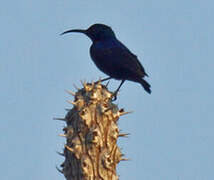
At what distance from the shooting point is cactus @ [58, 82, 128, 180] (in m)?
4.77

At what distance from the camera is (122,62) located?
8.05 meters

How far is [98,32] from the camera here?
883cm

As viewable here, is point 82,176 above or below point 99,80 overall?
below

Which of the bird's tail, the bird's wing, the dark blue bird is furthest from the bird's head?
the bird's tail

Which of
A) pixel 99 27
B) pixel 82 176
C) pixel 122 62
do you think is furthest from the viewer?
pixel 99 27

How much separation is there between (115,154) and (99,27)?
14.2 feet

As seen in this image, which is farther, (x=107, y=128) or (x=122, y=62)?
(x=122, y=62)

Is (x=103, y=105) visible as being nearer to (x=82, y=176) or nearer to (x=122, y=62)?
(x=82, y=176)

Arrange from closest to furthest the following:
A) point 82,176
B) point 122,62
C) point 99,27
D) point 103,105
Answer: point 82,176 → point 103,105 → point 122,62 → point 99,27

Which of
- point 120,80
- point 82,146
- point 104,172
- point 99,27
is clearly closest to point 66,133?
point 82,146

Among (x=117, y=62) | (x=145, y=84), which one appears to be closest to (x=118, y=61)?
(x=117, y=62)

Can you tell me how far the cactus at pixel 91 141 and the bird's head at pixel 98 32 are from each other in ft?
12.7

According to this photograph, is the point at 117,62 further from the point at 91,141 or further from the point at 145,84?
the point at 91,141

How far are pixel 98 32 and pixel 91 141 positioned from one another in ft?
14.3
